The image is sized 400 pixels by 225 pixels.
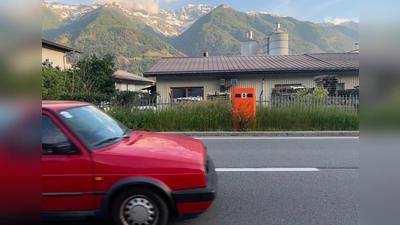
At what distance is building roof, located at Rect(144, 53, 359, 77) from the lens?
20.4 m

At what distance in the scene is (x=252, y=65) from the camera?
22.3m

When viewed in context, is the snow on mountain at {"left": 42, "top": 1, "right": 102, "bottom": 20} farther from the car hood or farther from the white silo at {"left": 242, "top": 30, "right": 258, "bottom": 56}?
the car hood

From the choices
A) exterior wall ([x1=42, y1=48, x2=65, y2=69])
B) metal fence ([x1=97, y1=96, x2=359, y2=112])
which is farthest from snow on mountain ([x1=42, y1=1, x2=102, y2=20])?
metal fence ([x1=97, y1=96, x2=359, y2=112])

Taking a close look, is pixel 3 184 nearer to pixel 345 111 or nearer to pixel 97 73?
pixel 345 111

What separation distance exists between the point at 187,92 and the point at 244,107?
10.6 meters

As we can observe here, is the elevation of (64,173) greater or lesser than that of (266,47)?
lesser

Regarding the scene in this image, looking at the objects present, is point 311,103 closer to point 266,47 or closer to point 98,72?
point 98,72

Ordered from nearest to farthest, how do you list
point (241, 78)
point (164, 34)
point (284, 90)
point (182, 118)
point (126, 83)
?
point (182, 118) → point (284, 90) → point (241, 78) → point (126, 83) → point (164, 34)

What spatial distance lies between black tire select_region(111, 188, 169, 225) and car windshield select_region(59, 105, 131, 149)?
675 mm

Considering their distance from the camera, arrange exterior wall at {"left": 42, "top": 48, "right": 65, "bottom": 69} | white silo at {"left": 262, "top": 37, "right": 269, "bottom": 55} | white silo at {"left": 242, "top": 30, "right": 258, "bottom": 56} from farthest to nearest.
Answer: white silo at {"left": 262, "top": 37, "right": 269, "bottom": 55} → white silo at {"left": 242, "top": 30, "right": 258, "bottom": 56} → exterior wall at {"left": 42, "top": 48, "right": 65, "bottom": 69}

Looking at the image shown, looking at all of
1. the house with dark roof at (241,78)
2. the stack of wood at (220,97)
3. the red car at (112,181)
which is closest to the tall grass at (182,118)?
the stack of wood at (220,97)

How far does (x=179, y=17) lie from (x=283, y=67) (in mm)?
137688

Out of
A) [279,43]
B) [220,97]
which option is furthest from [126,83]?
[220,97]

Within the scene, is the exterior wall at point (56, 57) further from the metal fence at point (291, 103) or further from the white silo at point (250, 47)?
the white silo at point (250, 47)
